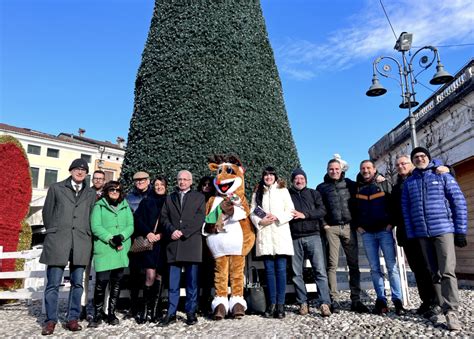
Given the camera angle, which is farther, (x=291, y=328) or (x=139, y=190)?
(x=139, y=190)

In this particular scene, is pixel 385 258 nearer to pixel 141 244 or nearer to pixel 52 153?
pixel 141 244

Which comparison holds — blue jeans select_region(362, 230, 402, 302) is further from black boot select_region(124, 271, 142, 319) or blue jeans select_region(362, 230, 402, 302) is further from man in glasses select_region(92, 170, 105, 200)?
man in glasses select_region(92, 170, 105, 200)

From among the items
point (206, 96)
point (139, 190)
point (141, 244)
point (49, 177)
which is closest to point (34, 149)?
point (49, 177)

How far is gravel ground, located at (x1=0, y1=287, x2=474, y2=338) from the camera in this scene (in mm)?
3611

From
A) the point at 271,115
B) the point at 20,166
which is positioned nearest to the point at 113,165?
the point at 20,166

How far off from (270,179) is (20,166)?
17.3 ft

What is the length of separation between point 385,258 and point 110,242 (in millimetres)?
3539

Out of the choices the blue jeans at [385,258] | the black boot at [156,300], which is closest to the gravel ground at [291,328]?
the black boot at [156,300]

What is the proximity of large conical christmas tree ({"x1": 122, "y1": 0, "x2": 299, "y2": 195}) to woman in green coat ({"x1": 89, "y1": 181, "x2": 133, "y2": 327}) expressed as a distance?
122 centimetres

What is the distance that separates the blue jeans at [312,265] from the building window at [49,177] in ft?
115

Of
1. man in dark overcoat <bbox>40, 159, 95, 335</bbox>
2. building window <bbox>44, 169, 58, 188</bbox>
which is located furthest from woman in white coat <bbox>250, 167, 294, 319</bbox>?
building window <bbox>44, 169, 58, 188</bbox>

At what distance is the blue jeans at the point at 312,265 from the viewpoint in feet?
14.7

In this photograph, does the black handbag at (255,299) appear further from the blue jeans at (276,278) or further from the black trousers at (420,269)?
the black trousers at (420,269)

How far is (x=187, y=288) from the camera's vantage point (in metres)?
4.32
